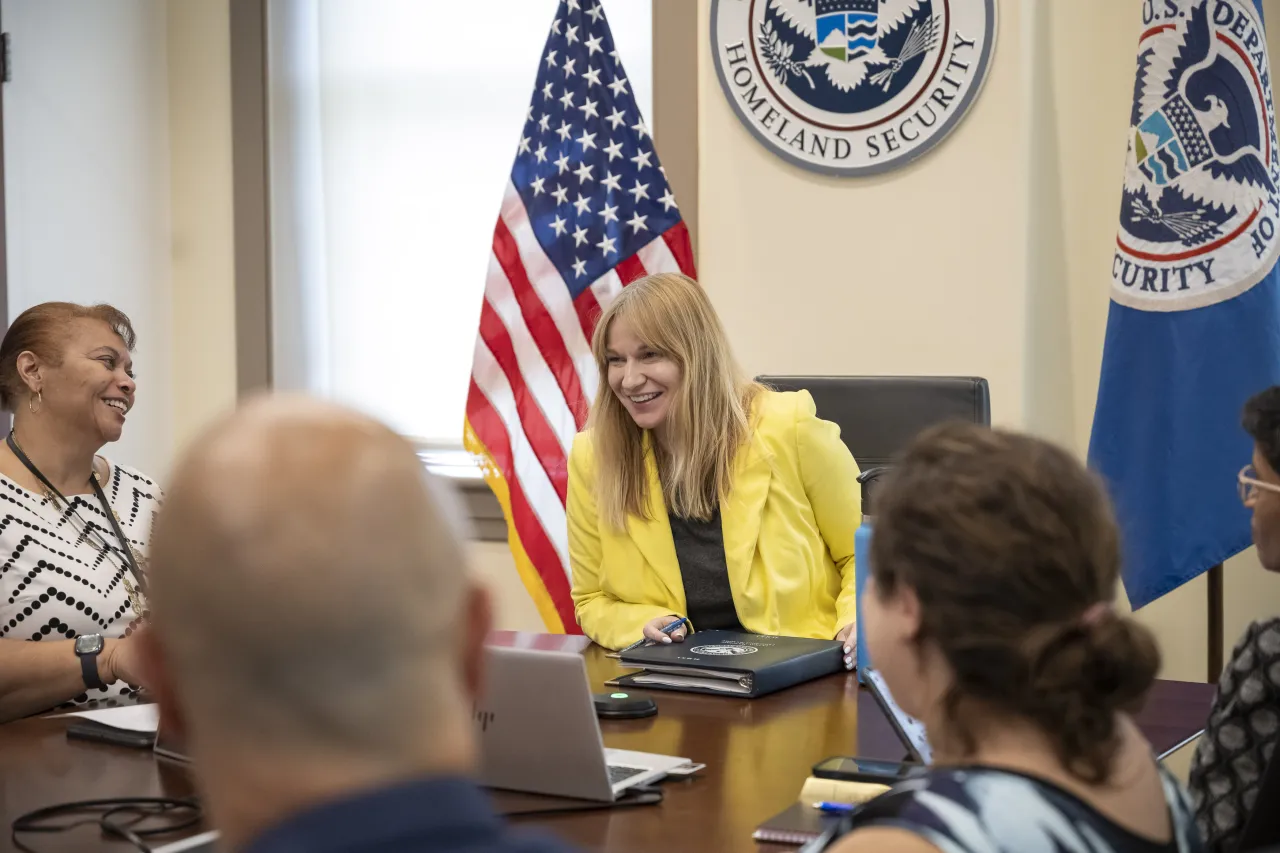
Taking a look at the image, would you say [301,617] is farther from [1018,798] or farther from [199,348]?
[199,348]

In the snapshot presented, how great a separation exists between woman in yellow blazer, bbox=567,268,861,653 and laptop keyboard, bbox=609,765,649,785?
0.98 meters

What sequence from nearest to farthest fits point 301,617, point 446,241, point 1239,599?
point 301,617 < point 1239,599 < point 446,241

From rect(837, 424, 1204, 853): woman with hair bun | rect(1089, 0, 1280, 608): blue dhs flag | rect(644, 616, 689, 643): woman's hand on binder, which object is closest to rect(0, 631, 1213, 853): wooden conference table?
rect(644, 616, 689, 643): woman's hand on binder

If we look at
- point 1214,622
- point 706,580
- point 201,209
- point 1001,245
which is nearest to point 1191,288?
point 1001,245

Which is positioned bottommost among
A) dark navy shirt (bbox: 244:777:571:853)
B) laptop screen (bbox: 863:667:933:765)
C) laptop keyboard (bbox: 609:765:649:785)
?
laptop keyboard (bbox: 609:765:649:785)

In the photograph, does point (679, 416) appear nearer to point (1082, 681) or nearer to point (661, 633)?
point (661, 633)

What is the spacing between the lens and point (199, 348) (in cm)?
464

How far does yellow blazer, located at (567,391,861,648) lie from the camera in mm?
2705

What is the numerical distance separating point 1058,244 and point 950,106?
0.45m

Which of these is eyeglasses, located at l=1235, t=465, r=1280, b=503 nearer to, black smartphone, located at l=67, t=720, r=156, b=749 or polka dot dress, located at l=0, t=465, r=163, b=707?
black smartphone, located at l=67, t=720, r=156, b=749

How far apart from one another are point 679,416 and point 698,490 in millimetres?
159

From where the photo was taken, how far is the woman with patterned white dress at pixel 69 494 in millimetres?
2406

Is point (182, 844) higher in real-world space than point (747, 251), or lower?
lower

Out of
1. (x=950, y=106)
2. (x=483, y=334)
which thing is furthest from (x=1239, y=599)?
(x=483, y=334)
